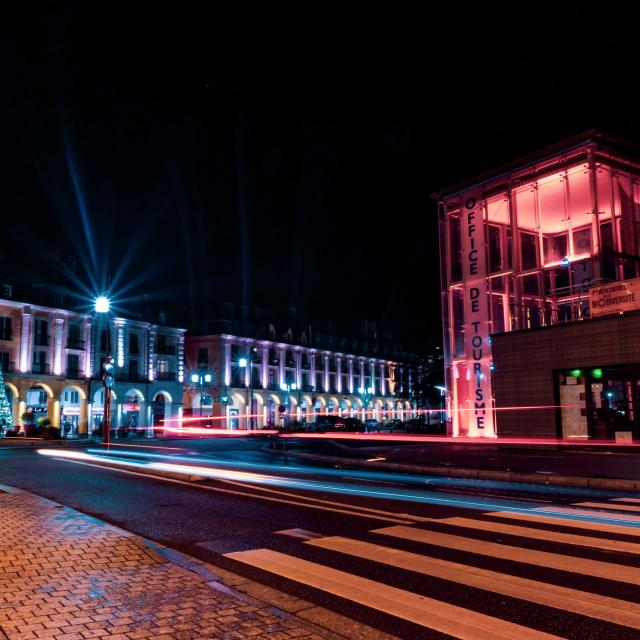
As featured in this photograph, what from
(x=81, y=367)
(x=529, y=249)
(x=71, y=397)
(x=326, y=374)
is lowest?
(x=71, y=397)

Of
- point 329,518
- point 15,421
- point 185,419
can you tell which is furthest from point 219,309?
point 329,518

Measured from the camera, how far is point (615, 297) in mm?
23297

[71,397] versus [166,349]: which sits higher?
[166,349]

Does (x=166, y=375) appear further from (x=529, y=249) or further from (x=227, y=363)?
(x=529, y=249)

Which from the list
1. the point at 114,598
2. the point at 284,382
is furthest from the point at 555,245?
the point at 284,382

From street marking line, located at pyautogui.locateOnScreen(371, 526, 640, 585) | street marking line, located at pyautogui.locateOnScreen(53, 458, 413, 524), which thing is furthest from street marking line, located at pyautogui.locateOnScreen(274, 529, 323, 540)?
street marking line, located at pyautogui.locateOnScreen(53, 458, 413, 524)

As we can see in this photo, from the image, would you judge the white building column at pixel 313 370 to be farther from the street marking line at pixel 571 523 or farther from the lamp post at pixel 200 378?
the street marking line at pixel 571 523

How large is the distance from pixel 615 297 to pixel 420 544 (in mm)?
18841

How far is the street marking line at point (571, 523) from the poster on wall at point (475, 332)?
67.5 ft

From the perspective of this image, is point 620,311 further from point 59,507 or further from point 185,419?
point 185,419

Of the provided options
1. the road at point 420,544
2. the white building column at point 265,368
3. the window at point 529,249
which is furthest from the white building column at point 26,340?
the road at point 420,544

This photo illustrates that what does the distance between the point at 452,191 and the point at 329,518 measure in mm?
25547

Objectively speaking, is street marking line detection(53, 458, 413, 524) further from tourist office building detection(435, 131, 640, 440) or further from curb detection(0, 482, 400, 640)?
tourist office building detection(435, 131, 640, 440)

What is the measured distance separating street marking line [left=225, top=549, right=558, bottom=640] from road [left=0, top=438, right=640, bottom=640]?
0.6 inches
